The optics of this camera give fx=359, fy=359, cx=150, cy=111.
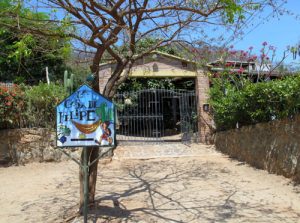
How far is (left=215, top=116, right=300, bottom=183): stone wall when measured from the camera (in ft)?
25.2

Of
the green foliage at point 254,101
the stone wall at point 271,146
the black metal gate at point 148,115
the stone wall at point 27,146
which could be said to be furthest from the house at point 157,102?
the stone wall at point 27,146

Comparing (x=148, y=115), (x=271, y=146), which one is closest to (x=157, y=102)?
(x=148, y=115)

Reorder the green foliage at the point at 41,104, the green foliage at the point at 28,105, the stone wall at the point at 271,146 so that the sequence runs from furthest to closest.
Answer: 1. the green foliage at the point at 41,104
2. the green foliage at the point at 28,105
3. the stone wall at the point at 271,146

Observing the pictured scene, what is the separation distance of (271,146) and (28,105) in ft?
23.1

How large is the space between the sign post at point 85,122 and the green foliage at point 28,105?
6050 millimetres

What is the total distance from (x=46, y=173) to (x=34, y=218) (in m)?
3.73

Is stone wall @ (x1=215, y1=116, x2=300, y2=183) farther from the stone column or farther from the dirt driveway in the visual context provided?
the stone column

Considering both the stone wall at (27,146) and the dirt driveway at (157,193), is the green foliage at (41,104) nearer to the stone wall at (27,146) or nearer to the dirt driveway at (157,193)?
the stone wall at (27,146)

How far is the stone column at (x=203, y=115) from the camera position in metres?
13.4

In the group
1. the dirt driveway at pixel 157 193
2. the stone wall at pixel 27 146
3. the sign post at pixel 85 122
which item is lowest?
the dirt driveway at pixel 157 193

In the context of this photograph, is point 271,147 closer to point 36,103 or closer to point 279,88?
point 279,88

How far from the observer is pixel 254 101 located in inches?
369

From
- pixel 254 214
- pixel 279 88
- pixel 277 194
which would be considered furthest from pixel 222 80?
pixel 254 214

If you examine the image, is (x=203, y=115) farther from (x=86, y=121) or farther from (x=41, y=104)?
(x=86, y=121)
